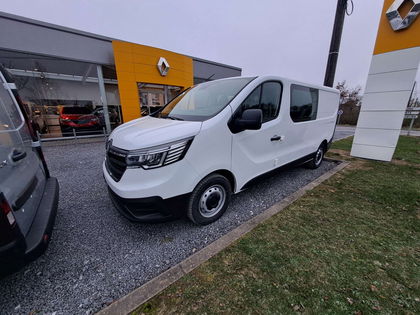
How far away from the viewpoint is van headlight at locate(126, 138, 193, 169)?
1.71 m

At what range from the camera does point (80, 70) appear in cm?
984

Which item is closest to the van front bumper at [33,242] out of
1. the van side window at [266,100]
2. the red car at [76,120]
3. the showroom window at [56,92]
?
the van side window at [266,100]

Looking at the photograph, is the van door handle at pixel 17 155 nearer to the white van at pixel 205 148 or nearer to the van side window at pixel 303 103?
the white van at pixel 205 148

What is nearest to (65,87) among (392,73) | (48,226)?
(48,226)

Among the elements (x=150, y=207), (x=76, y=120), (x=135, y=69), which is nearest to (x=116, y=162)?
(x=150, y=207)

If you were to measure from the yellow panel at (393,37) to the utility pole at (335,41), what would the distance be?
94 centimetres

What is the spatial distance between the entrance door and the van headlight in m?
8.69

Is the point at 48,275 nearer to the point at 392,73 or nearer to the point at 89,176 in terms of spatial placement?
the point at 89,176

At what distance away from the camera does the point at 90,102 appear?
42.1ft

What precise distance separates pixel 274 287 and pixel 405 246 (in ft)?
5.76

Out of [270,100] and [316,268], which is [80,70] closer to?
[270,100]

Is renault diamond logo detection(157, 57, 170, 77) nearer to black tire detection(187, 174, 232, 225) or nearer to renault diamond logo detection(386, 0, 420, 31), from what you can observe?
renault diamond logo detection(386, 0, 420, 31)

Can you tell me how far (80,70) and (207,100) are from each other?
11.3 metres

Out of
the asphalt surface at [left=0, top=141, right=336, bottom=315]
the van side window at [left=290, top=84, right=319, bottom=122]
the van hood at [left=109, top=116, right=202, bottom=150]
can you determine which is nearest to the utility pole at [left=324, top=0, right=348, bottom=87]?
the van side window at [left=290, top=84, right=319, bottom=122]
